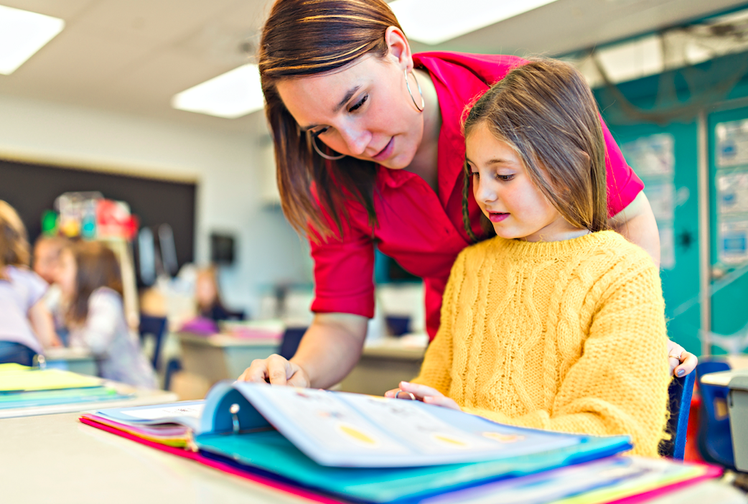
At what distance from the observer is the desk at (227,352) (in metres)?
3.71

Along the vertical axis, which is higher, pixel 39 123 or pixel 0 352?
pixel 39 123

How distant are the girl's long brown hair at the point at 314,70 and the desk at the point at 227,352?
254cm

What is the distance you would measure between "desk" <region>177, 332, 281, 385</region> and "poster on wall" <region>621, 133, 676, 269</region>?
286 cm

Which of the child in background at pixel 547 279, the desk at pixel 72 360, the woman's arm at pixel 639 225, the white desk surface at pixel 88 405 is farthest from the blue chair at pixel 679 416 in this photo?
the desk at pixel 72 360

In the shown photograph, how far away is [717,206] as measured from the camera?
14.0 feet

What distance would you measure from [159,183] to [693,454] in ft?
18.9

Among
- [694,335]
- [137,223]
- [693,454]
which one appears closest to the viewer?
[693,454]

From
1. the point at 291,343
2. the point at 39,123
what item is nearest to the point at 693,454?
the point at 291,343

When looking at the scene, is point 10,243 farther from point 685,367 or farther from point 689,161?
point 689,161

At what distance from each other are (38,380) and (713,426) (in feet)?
7.45

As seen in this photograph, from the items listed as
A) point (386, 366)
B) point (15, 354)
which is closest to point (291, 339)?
point (386, 366)

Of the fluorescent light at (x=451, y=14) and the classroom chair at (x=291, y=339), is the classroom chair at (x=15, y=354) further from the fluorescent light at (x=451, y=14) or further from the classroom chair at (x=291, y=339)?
the fluorescent light at (x=451, y=14)

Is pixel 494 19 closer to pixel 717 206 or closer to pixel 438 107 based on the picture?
pixel 717 206

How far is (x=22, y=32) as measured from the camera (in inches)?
171
